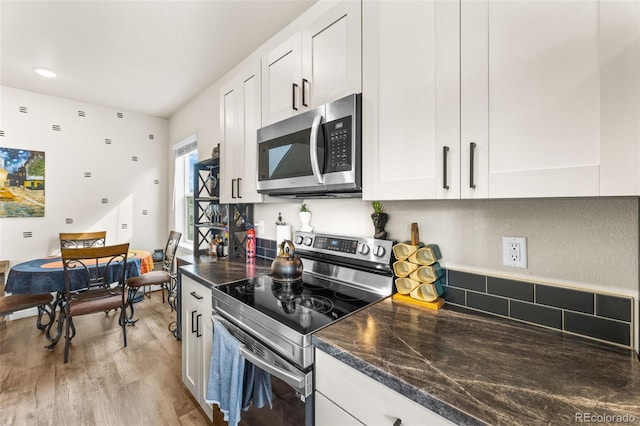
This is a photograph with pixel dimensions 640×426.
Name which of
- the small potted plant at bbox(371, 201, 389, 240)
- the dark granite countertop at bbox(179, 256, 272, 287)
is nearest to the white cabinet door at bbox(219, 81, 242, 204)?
the dark granite countertop at bbox(179, 256, 272, 287)

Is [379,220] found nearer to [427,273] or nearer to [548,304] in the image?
[427,273]

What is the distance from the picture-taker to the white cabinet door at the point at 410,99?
937mm

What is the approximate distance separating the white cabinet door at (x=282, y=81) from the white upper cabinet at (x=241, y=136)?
0.09 m

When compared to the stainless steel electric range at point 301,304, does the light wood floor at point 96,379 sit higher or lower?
lower

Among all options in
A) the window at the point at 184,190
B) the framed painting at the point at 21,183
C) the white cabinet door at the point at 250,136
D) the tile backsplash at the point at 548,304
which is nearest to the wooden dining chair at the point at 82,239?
the framed painting at the point at 21,183

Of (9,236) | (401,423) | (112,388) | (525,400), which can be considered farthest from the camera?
(9,236)

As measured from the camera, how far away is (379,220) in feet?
4.71

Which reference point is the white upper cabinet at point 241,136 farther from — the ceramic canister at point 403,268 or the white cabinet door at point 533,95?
the white cabinet door at point 533,95

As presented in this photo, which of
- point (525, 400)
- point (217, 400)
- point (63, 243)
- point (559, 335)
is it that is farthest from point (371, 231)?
point (63, 243)

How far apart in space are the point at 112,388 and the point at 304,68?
2.44 metres

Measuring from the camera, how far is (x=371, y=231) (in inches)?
60.9

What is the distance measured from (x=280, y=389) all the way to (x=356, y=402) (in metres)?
0.39

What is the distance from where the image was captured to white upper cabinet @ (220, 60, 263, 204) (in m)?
1.81

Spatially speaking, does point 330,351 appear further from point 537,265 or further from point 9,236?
point 9,236
